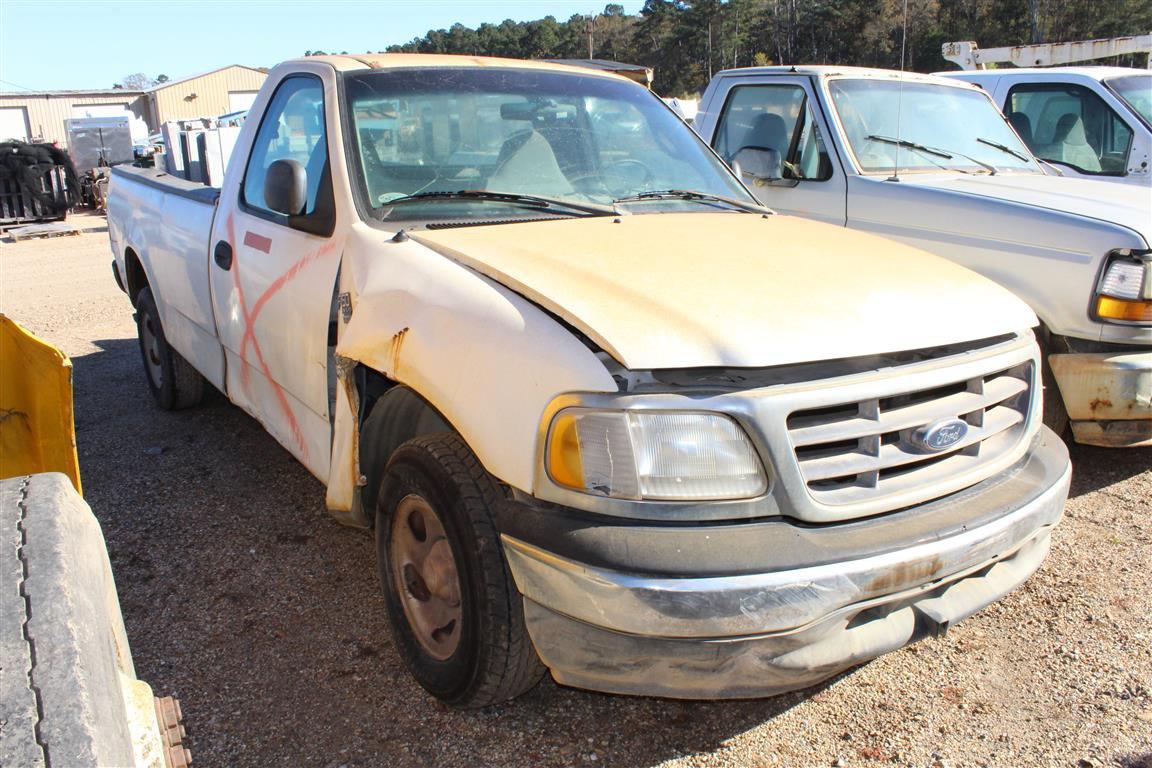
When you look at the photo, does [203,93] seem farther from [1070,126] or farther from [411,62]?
[411,62]

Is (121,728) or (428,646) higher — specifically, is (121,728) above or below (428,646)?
above

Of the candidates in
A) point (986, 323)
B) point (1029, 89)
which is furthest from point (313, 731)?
point (1029, 89)

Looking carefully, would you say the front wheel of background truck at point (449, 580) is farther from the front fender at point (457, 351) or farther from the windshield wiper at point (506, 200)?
the windshield wiper at point (506, 200)

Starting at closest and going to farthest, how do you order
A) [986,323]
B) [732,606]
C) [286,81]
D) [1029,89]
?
[732,606]
[986,323]
[286,81]
[1029,89]

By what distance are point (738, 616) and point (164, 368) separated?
4494 millimetres

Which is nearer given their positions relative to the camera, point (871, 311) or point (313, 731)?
point (871, 311)

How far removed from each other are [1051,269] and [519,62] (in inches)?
101

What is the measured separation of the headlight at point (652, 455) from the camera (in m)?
2.13

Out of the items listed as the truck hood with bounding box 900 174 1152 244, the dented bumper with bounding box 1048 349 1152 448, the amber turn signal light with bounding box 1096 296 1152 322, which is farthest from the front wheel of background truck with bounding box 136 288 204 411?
the amber turn signal light with bounding box 1096 296 1152 322

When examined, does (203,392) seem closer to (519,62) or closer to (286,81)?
(286,81)

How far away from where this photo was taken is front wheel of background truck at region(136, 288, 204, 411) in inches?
215

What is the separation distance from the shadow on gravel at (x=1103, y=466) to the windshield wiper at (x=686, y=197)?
2.16 meters

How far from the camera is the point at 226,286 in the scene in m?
4.02

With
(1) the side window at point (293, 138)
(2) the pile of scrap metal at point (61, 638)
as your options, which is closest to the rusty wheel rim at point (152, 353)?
(1) the side window at point (293, 138)
